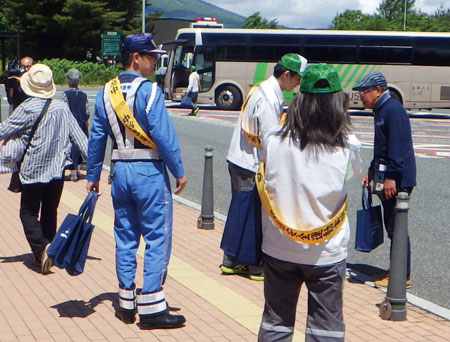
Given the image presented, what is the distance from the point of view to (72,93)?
11609 mm

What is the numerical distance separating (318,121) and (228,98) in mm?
28917

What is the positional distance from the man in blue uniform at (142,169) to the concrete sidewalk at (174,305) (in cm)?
27

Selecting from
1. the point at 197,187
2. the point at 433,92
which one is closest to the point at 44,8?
the point at 433,92

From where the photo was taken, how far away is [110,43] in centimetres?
5353

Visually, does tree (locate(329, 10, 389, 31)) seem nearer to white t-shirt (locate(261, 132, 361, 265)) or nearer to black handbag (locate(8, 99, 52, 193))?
black handbag (locate(8, 99, 52, 193))

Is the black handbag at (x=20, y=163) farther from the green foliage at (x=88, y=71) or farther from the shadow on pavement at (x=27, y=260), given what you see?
the green foliage at (x=88, y=71)

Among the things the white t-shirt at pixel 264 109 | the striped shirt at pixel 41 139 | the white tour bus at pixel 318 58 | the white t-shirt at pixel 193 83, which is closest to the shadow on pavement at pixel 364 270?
the white t-shirt at pixel 264 109

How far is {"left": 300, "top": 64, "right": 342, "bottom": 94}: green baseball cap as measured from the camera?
3613mm

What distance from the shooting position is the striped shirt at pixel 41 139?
263 inches

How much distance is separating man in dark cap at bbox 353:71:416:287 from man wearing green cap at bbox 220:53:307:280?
0.64 m

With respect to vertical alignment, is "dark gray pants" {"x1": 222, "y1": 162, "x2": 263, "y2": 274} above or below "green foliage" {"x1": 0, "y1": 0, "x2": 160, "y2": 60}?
below

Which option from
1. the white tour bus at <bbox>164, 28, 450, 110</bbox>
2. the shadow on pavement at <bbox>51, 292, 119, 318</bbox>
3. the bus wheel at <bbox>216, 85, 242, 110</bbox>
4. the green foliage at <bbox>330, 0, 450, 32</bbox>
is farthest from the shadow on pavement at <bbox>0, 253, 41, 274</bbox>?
the green foliage at <bbox>330, 0, 450, 32</bbox>

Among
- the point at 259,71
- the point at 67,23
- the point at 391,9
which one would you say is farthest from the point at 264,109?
the point at 391,9

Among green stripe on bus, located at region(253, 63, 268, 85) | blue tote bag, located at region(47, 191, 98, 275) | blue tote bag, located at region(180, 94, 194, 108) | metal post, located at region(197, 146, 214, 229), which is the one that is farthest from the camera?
green stripe on bus, located at region(253, 63, 268, 85)
